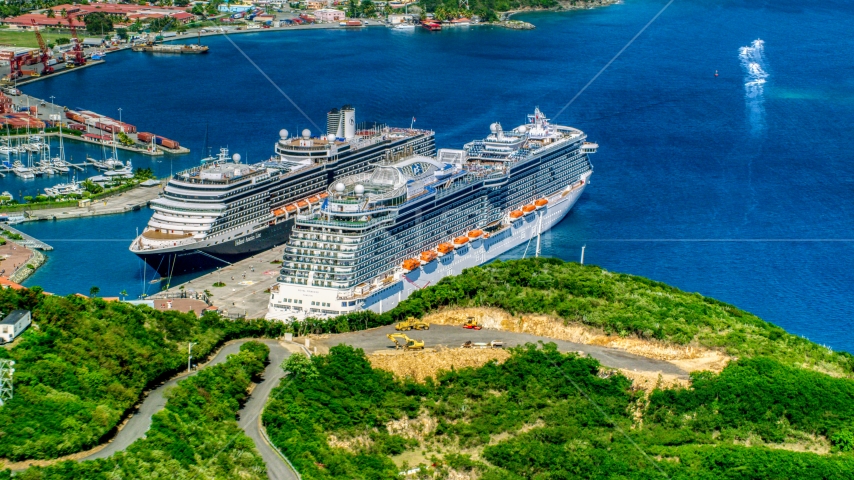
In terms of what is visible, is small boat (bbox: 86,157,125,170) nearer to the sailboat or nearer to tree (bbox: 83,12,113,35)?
the sailboat

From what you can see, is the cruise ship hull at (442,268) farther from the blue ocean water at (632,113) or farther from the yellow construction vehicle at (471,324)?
the yellow construction vehicle at (471,324)

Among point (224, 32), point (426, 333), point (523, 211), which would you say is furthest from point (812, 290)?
point (224, 32)

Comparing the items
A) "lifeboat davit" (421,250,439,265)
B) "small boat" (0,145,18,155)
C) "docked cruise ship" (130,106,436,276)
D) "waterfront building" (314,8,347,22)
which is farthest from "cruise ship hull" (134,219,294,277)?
"waterfront building" (314,8,347,22)

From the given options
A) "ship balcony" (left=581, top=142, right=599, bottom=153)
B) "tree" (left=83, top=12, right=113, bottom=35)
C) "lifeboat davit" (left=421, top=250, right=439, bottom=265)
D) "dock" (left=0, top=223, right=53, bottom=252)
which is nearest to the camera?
"lifeboat davit" (left=421, top=250, right=439, bottom=265)

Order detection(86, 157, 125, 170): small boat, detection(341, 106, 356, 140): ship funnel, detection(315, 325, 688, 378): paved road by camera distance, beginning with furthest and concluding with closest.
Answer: detection(86, 157, 125, 170): small boat → detection(341, 106, 356, 140): ship funnel → detection(315, 325, 688, 378): paved road

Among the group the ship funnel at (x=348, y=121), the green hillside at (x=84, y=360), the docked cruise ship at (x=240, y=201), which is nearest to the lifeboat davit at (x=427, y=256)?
the docked cruise ship at (x=240, y=201)

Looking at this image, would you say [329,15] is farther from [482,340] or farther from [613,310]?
[482,340]
